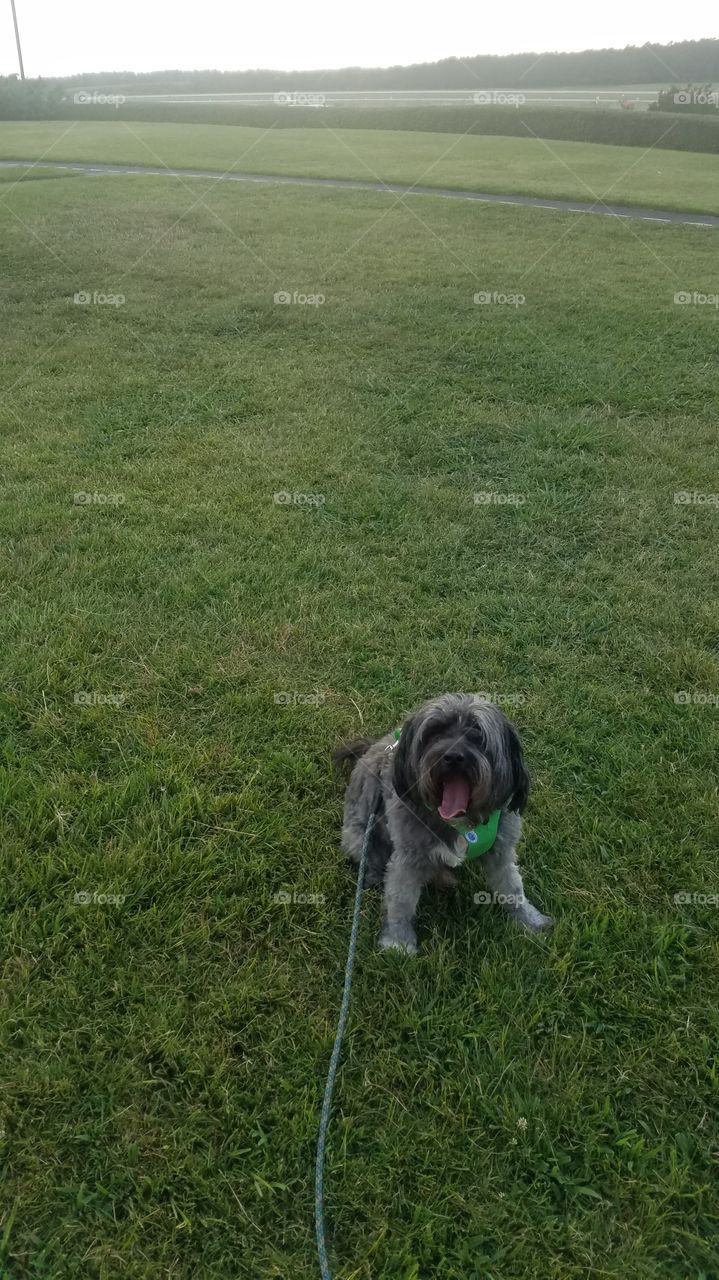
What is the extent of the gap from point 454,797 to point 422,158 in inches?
1248

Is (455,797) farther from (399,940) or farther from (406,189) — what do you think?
(406,189)

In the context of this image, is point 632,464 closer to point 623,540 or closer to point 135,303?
point 623,540

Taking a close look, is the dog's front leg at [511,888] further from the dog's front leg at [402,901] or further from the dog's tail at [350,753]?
the dog's tail at [350,753]

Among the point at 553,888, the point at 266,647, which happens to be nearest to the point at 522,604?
the point at 266,647

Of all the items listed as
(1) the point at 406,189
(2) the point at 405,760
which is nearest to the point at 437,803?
(2) the point at 405,760

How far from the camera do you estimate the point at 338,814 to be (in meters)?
4.20

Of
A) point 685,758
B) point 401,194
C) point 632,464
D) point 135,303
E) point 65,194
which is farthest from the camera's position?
point 401,194

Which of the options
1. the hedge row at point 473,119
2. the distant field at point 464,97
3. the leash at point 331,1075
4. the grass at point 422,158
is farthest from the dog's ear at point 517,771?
the distant field at point 464,97

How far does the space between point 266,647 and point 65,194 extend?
19.8m

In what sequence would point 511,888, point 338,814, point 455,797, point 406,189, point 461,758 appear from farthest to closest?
point 406,189, point 338,814, point 511,888, point 455,797, point 461,758

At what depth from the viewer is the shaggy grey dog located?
3.14 m

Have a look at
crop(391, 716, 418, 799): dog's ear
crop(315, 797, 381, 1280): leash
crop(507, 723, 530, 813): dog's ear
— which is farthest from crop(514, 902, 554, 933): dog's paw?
crop(391, 716, 418, 799): dog's ear

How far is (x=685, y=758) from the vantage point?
454cm

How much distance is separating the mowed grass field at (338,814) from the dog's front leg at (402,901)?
9cm
